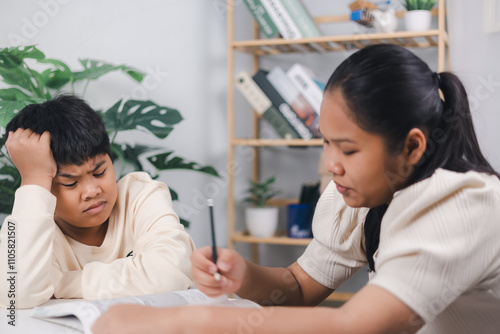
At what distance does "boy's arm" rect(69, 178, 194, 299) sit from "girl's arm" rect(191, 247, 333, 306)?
0.13 metres

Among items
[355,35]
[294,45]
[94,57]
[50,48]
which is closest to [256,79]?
[294,45]

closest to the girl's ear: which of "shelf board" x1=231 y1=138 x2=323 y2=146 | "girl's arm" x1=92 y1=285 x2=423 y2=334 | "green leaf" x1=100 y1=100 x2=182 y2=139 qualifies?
"girl's arm" x1=92 y1=285 x2=423 y2=334

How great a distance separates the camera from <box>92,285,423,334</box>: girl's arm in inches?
23.4

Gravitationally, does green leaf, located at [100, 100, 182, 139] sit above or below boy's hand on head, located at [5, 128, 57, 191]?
below

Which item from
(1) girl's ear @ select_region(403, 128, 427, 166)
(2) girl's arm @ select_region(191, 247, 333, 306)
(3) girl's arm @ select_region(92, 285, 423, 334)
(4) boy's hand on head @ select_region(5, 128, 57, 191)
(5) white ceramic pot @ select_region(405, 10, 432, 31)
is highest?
(5) white ceramic pot @ select_region(405, 10, 432, 31)

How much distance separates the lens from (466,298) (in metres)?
0.72

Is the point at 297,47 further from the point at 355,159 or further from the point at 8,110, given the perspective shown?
the point at 355,159

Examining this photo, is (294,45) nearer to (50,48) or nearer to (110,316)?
(50,48)

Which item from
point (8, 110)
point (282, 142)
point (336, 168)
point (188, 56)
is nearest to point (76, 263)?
point (8, 110)

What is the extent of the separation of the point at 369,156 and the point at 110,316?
36 cm

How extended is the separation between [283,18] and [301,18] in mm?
73

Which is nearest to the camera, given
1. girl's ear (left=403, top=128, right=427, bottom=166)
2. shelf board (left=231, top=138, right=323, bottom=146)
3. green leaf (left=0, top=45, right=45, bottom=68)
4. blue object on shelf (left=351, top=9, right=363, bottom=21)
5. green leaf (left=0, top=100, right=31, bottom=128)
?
girl's ear (left=403, top=128, right=427, bottom=166)

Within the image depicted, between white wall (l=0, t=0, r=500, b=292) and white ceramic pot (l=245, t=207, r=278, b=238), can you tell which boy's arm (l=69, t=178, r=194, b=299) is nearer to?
white wall (l=0, t=0, r=500, b=292)

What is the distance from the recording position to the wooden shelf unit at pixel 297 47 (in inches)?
79.4
